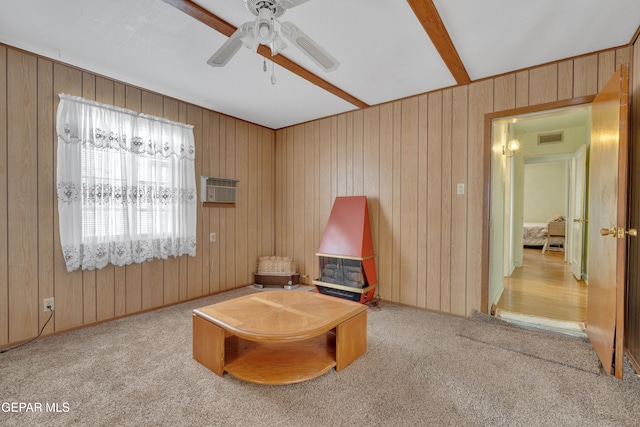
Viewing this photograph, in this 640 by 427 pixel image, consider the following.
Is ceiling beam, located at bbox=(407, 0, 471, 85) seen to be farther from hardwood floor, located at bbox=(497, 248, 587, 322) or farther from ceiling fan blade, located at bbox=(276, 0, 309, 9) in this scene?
hardwood floor, located at bbox=(497, 248, 587, 322)

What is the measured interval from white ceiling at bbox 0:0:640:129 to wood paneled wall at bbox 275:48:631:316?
0.62 ft

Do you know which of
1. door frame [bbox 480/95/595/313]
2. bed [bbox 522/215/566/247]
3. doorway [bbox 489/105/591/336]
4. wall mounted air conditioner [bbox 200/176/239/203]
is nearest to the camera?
door frame [bbox 480/95/595/313]

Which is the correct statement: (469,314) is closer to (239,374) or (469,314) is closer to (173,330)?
(239,374)

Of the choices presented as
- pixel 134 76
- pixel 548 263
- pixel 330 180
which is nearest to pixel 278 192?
pixel 330 180

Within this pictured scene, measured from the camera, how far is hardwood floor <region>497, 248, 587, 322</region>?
317cm

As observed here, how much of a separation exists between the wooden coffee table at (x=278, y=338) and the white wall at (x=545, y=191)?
365 inches

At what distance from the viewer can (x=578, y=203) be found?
15.6 ft

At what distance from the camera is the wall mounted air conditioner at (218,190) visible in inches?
145

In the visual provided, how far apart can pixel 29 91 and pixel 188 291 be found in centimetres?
239

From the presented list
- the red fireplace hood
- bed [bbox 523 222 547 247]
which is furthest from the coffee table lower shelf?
bed [bbox 523 222 547 247]

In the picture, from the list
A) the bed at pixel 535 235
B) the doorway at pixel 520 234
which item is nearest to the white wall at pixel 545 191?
the bed at pixel 535 235

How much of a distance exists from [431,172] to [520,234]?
3648 millimetres

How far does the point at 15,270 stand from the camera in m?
2.39

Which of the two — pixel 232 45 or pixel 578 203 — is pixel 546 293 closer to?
pixel 578 203
